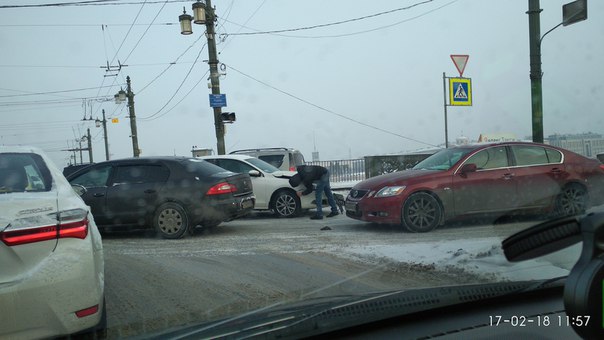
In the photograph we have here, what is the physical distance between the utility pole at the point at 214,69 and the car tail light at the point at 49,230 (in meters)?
13.8

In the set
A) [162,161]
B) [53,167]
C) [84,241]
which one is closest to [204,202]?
[162,161]

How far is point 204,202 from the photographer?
809 cm

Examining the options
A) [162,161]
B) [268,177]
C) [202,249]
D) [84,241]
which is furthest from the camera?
[268,177]

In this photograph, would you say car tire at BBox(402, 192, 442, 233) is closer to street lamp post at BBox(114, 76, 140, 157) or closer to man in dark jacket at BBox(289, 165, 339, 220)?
man in dark jacket at BBox(289, 165, 339, 220)

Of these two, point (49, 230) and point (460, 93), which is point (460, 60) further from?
point (49, 230)

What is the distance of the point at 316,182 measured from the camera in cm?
1020

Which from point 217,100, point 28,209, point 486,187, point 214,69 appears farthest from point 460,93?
point 28,209

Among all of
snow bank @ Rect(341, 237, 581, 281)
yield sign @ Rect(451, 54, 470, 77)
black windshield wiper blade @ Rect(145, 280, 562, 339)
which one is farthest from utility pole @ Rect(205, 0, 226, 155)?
black windshield wiper blade @ Rect(145, 280, 562, 339)

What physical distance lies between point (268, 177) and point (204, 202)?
2.81 m

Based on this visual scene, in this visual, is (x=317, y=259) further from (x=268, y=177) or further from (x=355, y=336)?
(x=268, y=177)

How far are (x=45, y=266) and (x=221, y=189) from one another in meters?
5.37

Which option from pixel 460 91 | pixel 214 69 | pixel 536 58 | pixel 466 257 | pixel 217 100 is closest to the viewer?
pixel 466 257

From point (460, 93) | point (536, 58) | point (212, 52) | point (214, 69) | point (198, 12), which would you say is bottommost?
point (460, 93)

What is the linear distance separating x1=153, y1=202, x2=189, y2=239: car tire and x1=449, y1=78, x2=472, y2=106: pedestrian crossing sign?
31.0 ft
